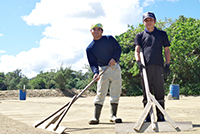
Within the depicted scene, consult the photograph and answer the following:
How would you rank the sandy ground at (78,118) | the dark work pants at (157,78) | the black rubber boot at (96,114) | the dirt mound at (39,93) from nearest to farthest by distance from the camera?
the sandy ground at (78,118) → the dark work pants at (157,78) → the black rubber boot at (96,114) → the dirt mound at (39,93)

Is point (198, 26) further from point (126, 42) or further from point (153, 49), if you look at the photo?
point (153, 49)

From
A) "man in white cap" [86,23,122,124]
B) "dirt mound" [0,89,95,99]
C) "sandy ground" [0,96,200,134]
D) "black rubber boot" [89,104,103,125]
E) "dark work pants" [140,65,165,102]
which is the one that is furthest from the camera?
"dirt mound" [0,89,95,99]

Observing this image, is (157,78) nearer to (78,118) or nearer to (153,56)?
(153,56)

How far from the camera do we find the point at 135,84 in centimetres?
1886

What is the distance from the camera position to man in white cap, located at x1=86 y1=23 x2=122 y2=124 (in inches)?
155

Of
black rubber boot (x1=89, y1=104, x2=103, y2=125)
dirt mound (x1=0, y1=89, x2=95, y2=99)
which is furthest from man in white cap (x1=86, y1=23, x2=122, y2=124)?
dirt mound (x1=0, y1=89, x2=95, y2=99)

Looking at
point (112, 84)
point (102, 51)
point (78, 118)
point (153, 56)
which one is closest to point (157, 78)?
point (153, 56)

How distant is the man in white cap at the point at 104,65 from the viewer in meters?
3.94

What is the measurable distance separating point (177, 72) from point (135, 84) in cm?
433

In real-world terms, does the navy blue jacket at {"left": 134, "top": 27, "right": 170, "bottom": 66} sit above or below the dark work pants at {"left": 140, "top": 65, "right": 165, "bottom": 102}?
above

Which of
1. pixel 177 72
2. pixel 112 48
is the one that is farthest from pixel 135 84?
pixel 112 48

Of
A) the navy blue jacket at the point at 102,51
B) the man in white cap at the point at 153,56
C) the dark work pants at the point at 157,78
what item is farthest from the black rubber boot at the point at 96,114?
the dark work pants at the point at 157,78

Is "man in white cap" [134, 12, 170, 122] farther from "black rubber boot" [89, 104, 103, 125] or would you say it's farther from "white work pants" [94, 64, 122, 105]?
"black rubber boot" [89, 104, 103, 125]

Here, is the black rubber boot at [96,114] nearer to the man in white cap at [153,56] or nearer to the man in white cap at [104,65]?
the man in white cap at [104,65]
